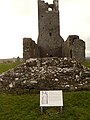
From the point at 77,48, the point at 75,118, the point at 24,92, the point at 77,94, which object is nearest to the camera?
the point at 75,118

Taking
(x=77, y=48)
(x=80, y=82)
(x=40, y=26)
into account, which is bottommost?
(x=80, y=82)

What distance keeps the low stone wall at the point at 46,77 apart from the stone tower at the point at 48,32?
18.6 metres

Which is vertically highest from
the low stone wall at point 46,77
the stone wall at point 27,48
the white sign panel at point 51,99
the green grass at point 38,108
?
the stone wall at point 27,48

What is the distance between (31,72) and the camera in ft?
74.7

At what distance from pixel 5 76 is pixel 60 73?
3.54 meters

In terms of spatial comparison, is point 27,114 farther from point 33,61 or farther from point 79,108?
point 33,61

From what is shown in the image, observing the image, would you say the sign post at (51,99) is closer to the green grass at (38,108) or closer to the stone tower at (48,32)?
the green grass at (38,108)

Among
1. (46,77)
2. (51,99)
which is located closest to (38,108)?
(51,99)

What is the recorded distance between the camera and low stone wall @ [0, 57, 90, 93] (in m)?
21.1

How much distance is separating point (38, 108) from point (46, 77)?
4.37 metres

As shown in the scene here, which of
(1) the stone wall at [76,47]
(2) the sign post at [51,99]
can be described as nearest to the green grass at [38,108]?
(2) the sign post at [51,99]

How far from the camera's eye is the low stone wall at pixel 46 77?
21141mm

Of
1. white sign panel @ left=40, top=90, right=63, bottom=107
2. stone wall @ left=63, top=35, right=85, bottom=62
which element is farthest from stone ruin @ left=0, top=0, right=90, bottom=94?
stone wall @ left=63, top=35, right=85, bottom=62

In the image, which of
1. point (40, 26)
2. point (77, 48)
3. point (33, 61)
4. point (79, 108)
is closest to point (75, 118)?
point (79, 108)
